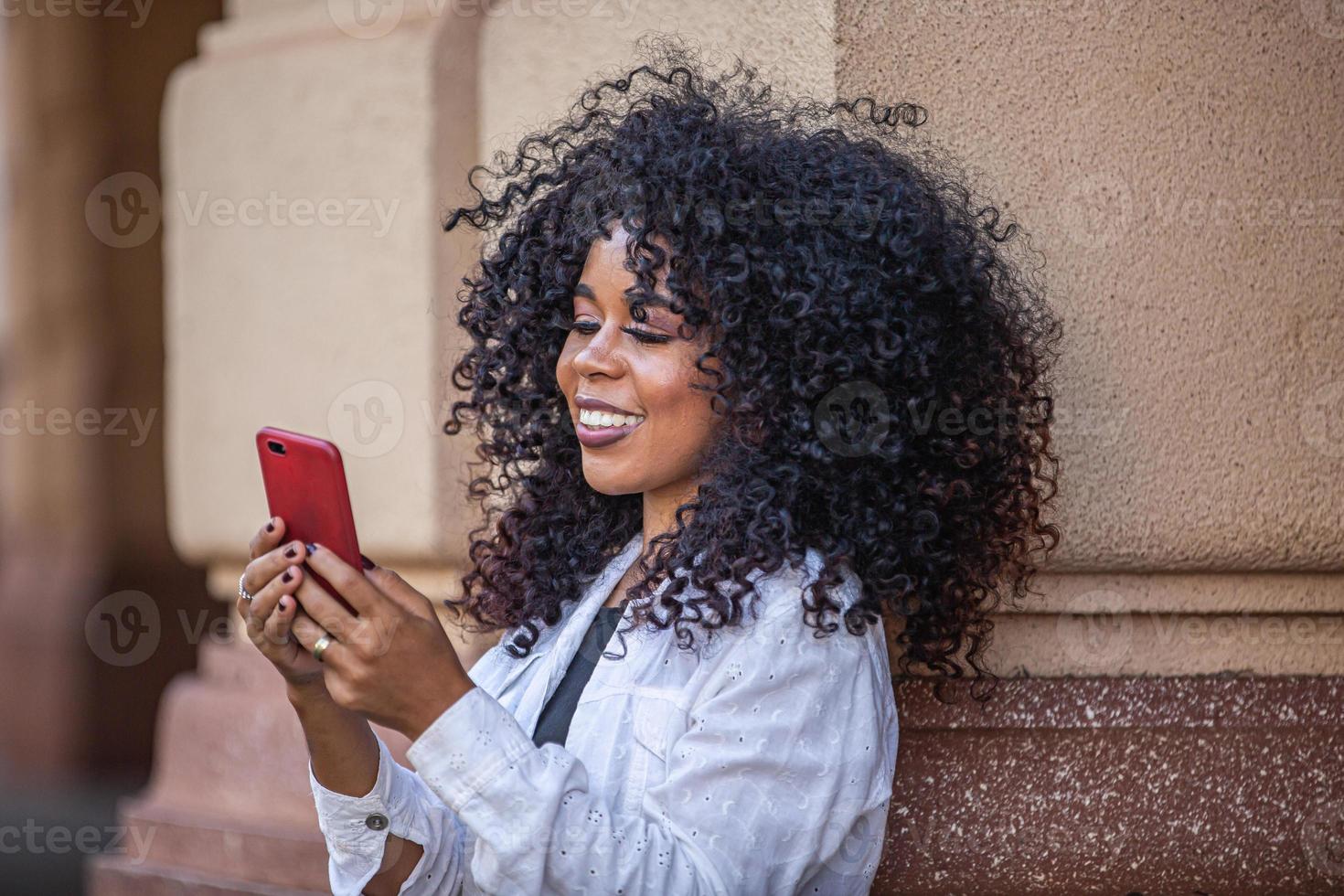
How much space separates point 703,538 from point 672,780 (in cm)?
41

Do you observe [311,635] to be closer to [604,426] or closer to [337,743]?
[337,743]

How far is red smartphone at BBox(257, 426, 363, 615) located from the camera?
185 centimetres

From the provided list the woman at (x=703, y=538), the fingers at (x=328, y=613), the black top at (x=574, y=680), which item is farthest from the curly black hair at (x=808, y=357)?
the fingers at (x=328, y=613)

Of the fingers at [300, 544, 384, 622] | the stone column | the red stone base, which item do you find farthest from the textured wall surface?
the fingers at [300, 544, 384, 622]

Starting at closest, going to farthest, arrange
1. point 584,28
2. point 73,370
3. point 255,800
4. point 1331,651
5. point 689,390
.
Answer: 1. point 689,390
2. point 1331,651
3. point 584,28
4. point 255,800
5. point 73,370

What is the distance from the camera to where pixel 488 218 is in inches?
99.9

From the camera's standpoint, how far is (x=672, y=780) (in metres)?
1.80

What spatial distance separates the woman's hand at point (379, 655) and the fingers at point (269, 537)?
0.41 ft

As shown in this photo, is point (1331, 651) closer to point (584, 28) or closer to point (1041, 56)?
point (1041, 56)

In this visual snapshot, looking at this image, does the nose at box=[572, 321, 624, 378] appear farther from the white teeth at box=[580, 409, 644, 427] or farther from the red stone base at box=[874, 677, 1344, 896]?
the red stone base at box=[874, 677, 1344, 896]

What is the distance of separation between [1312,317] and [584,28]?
171 cm

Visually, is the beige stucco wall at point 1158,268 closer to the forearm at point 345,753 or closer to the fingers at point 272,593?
the forearm at point 345,753

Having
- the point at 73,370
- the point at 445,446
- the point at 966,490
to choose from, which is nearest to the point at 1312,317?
the point at 966,490

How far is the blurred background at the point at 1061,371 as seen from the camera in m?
2.52
